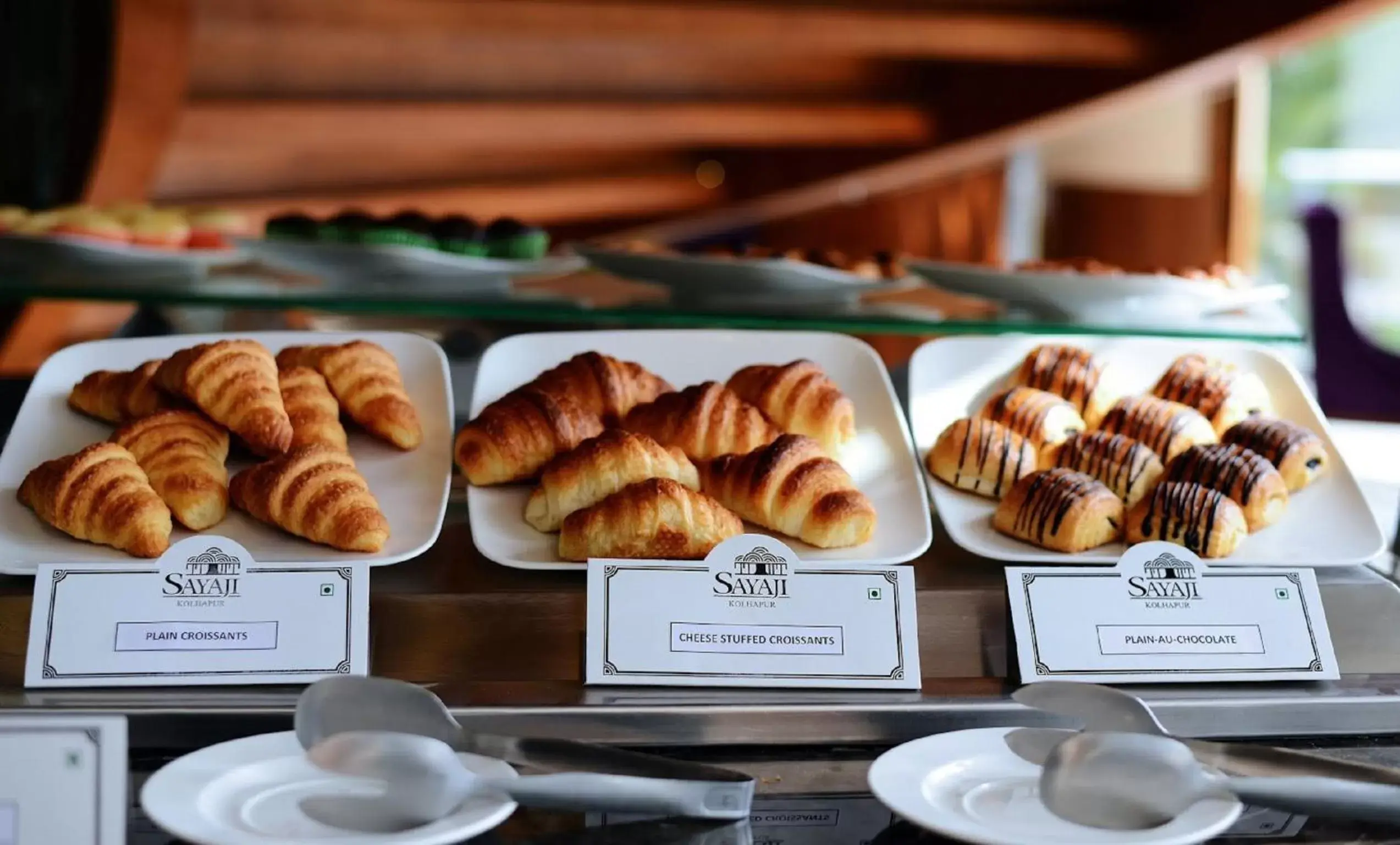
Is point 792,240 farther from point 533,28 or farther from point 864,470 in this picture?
point 864,470

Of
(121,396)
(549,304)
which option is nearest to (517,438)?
(549,304)

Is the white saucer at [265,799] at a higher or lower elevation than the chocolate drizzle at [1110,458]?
lower

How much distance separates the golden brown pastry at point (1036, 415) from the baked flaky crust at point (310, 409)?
1.58 ft

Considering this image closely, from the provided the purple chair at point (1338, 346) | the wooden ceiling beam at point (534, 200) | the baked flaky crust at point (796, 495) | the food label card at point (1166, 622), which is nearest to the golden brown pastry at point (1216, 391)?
the food label card at point (1166, 622)

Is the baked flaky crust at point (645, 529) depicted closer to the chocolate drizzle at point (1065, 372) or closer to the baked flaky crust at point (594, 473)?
the baked flaky crust at point (594, 473)

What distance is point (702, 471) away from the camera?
3.07 feet

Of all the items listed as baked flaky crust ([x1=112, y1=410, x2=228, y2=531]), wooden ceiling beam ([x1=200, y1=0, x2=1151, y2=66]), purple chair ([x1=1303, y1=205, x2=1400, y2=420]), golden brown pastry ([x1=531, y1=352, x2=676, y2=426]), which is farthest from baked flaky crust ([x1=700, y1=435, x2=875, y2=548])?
purple chair ([x1=1303, y1=205, x2=1400, y2=420])

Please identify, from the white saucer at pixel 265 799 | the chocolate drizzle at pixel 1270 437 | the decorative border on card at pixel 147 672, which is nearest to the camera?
the white saucer at pixel 265 799

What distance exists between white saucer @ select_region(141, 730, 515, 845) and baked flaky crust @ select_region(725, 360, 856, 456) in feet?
1.22

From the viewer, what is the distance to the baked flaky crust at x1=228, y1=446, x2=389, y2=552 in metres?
0.83

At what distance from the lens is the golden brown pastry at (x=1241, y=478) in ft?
2.98

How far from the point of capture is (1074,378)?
106 centimetres

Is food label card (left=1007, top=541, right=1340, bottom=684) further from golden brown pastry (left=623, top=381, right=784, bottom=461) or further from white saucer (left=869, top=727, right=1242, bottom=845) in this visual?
golden brown pastry (left=623, top=381, right=784, bottom=461)

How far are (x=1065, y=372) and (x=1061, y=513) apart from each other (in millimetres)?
230
